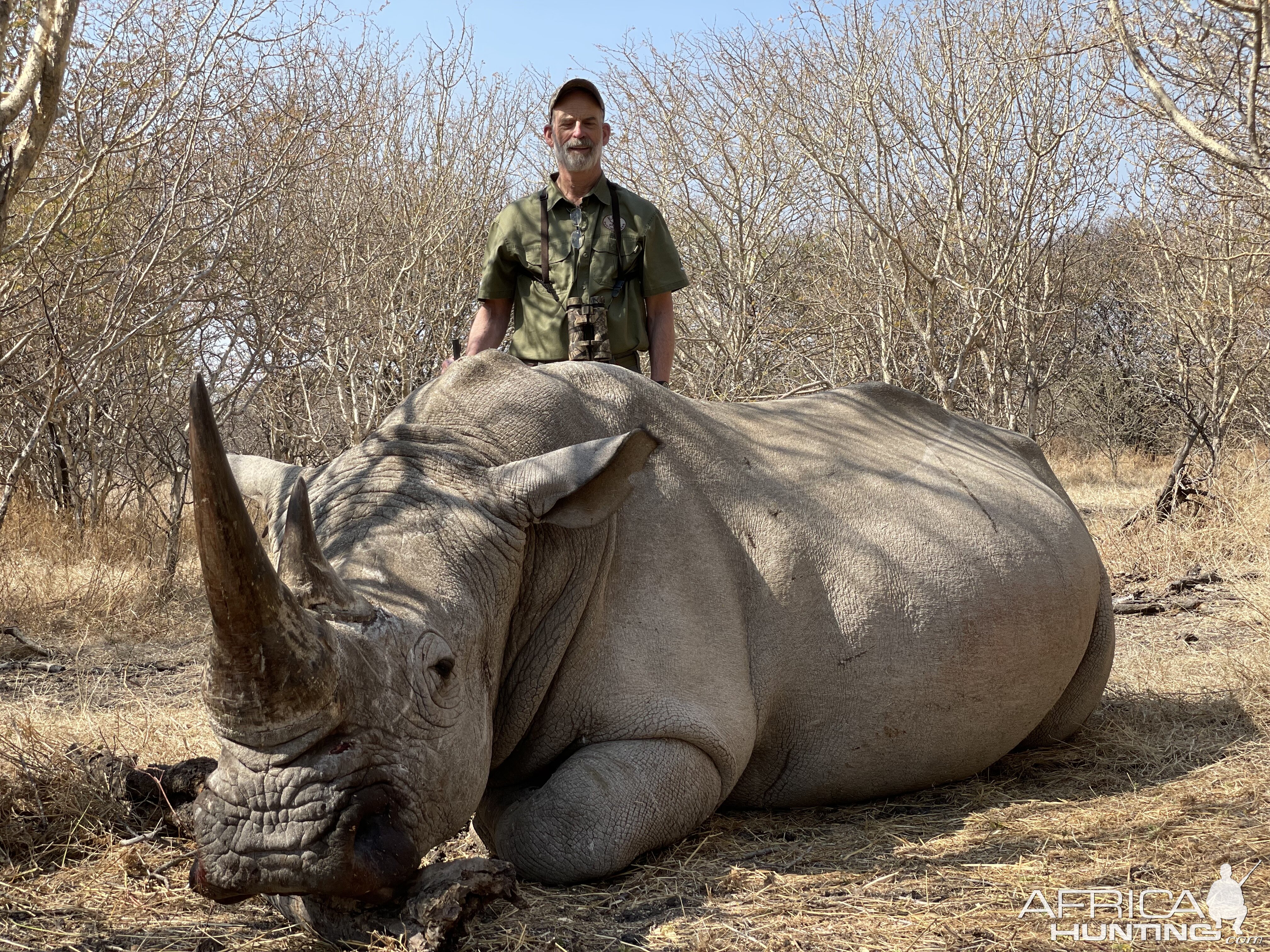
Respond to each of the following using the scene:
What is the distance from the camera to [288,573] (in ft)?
9.29

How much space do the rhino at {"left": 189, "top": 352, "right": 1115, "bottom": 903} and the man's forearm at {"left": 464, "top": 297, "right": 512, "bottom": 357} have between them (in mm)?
1362

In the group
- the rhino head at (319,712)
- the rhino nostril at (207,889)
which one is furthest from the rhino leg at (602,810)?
the rhino nostril at (207,889)

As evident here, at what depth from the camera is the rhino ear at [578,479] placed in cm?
348

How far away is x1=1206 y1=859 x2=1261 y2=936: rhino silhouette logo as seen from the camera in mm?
2871

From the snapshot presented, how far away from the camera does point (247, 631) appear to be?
8.25 feet

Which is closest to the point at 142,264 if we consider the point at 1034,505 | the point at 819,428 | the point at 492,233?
the point at 492,233

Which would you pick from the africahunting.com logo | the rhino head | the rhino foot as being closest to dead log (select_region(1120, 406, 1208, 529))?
the africahunting.com logo

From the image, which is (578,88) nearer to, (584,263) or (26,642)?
(584,263)

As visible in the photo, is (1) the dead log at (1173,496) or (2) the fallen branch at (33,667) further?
(1) the dead log at (1173,496)

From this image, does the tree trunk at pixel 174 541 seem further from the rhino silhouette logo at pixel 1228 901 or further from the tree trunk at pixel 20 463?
the rhino silhouette logo at pixel 1228 901

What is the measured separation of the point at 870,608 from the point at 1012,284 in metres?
9.58

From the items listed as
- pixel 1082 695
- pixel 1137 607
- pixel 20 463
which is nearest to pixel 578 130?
pixel 1082 695

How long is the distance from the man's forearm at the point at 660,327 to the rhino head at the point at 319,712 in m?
2.47

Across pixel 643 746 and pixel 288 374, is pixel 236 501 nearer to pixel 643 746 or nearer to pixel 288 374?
pixel 643 746
